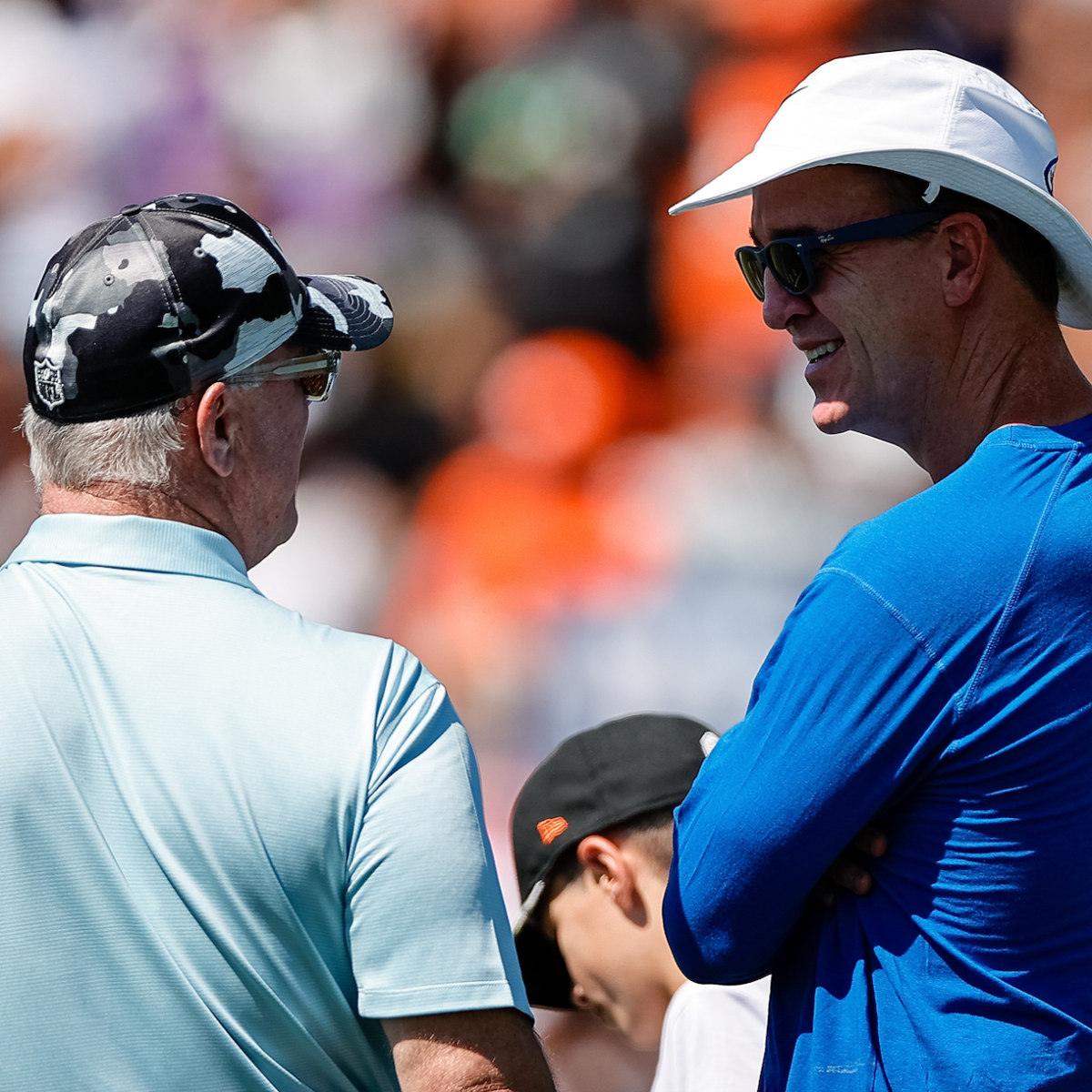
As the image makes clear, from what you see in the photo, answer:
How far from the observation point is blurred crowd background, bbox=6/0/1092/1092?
13.3 feet

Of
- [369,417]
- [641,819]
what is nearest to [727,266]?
[369,417]

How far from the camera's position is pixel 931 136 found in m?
1.39

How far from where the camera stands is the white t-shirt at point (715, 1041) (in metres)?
1.74

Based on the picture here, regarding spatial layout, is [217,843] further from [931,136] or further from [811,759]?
[931,136]

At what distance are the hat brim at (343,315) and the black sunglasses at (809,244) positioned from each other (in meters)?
0.46

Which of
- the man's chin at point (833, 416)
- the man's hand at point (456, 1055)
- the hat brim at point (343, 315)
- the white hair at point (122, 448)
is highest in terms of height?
the hat brim at point (343, 315)

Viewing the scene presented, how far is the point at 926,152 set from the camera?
139 cm

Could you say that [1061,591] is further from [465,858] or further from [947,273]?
[465,858]

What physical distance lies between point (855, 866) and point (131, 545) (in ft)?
2.57

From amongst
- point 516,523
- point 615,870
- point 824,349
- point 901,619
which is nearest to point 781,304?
point 824,349

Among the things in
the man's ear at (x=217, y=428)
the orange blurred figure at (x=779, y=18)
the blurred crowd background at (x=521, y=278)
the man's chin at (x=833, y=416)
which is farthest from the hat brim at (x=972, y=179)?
the orange blurred figure at (x=779, y=18)

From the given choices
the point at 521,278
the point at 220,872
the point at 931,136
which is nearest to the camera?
the point at 220,872

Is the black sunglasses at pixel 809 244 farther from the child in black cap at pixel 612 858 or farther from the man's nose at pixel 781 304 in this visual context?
the child in black cap at pixel 612 858

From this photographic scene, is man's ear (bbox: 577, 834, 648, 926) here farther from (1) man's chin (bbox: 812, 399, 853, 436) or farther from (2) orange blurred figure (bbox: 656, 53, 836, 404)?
(2) orange blurred figure (bbox: 656, 53, 836, 404)
